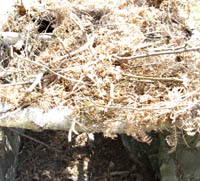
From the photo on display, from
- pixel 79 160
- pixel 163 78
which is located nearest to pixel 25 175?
pixel 79 160

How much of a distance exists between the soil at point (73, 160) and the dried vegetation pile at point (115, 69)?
5.03 ft

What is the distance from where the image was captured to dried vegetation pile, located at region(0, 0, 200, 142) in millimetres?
1478

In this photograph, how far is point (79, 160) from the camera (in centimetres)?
320

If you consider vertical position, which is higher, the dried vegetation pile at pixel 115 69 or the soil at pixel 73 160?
the dried vegetation pile at pixel 115 69

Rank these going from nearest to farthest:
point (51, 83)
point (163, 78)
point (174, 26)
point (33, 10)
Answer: point (163, 78), point (51, 83), point (174, 26), point (33, 10)

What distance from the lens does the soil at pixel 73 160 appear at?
10.1 ft

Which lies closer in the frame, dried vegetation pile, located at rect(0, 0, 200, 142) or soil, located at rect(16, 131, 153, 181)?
dried vegetation pile, located at rect(0, 0, 200, 142)

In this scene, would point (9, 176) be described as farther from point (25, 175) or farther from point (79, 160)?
point (79, 160)

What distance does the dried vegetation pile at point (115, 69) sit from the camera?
1478 mm

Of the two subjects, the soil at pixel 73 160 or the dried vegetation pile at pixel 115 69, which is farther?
the soil at pixel 73 160

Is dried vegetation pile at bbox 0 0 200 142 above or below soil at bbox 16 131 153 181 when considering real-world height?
above

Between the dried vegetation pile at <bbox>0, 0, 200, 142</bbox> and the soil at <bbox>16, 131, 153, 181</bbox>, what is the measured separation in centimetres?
153

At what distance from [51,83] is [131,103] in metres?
0.54

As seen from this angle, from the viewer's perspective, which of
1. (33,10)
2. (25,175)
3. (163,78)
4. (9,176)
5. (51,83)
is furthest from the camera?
(25,175)
